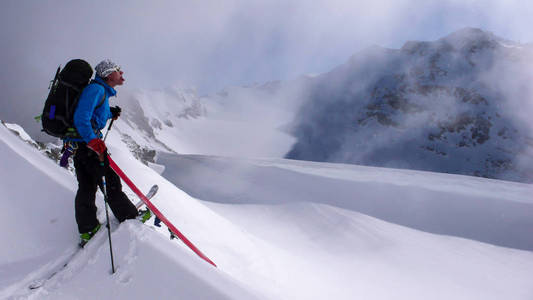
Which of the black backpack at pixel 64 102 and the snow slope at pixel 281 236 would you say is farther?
the black backpack at pixel 64 102

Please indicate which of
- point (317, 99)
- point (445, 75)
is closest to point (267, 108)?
point (317, 99)

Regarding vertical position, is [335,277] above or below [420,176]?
below

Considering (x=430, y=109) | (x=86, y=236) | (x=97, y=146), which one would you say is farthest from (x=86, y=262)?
(x=430, y=109)

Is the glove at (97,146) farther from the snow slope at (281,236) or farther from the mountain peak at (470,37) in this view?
the mountain peak at (470,37)

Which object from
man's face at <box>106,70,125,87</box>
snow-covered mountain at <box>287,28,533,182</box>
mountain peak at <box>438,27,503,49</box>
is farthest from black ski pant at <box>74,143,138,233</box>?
mountain peak at <box>438,27,503,49</box>

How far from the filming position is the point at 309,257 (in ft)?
33.2

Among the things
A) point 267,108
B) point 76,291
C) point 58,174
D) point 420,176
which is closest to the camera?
point 76,291

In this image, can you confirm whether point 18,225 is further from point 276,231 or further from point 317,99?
point 317,99

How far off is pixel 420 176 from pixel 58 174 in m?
17.9

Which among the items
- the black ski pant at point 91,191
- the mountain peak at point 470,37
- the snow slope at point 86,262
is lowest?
the snow slope at point 86,262

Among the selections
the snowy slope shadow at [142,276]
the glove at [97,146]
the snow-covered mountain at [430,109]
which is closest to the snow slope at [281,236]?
the snowy slope shadow at [142,276]

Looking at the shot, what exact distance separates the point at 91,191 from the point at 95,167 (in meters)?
0.34

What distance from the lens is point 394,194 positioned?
1504cm

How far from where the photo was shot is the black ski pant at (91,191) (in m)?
3.30
